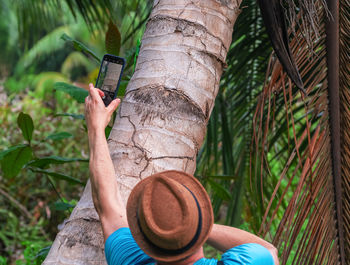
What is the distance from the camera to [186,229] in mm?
965

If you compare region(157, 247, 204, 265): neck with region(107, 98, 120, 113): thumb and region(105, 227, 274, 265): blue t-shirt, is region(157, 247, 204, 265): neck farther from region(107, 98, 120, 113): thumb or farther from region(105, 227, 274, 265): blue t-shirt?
region(107, 98, 120, 113): thumb

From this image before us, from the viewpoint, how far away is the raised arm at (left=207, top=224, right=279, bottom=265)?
1185 millimetres

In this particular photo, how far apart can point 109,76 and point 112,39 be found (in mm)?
641

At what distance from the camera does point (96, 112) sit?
4.70ft

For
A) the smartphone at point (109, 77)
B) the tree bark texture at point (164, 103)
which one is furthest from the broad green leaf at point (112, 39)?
the smartphone at point (109, 77)

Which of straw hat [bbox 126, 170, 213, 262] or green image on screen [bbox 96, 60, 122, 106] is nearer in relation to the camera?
straw hat [bbox 126, 170, 213, 262]

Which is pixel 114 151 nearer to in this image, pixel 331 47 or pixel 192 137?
pixel 192 137

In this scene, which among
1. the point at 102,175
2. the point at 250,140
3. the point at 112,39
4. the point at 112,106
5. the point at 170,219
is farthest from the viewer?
the point at 250,140

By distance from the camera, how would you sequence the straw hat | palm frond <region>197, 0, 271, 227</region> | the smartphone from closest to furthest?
1. the straw hat
2. the smartphone
3. palm frond <region>197, 0, 271, 227</region>

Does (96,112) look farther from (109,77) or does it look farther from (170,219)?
(170,219)

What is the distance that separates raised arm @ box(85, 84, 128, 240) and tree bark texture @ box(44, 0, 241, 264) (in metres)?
0.09

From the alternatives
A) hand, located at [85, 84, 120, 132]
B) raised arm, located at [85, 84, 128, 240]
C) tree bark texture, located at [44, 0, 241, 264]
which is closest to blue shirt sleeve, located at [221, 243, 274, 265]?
raised arm, located at [85, 84, 128, 240]

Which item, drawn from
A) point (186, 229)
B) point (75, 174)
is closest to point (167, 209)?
point (186, 229)

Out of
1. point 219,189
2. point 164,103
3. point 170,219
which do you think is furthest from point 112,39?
point 170,219
